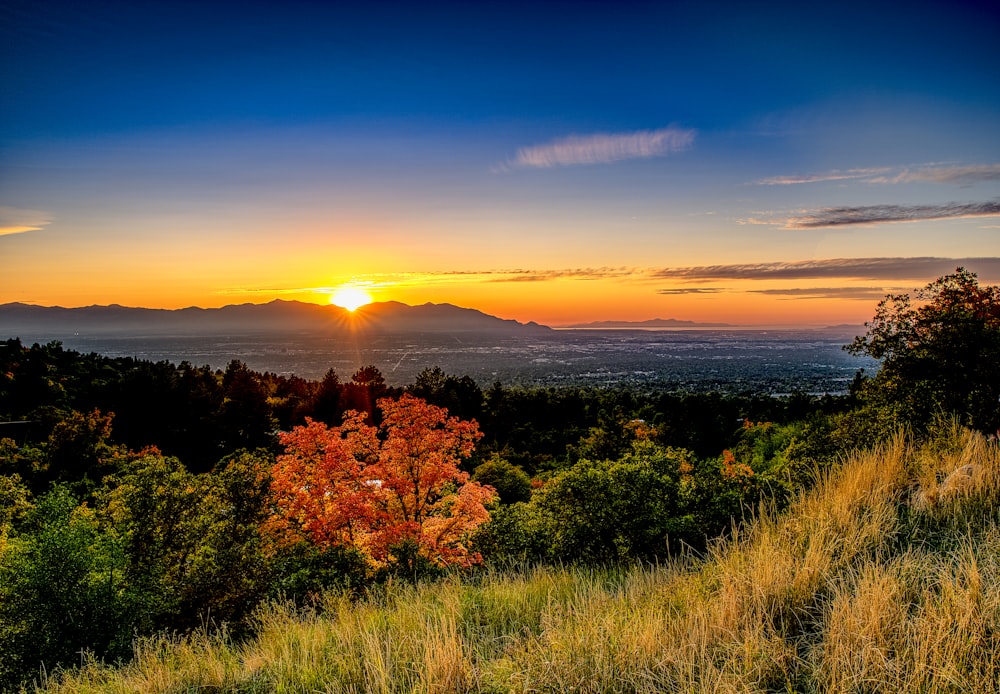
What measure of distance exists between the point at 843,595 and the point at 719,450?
121ft

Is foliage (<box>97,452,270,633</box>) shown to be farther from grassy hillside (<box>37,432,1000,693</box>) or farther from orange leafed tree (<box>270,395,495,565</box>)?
grassy hillside (<box>37,432,1000,693</box>)

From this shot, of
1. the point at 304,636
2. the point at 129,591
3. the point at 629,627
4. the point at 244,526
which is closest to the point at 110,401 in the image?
the point at 244,526

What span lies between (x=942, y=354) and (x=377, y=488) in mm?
14905

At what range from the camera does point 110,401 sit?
3975 centimetres

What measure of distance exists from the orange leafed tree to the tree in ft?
35.5

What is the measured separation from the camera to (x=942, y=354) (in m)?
10.1

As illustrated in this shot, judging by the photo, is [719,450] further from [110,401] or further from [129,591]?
[110,401]

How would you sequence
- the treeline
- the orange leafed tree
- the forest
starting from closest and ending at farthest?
the forest → the orange leafed tree → the treeline

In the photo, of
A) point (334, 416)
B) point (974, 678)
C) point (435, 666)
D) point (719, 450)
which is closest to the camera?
point (974, 678)

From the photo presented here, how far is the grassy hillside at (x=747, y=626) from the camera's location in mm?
3529

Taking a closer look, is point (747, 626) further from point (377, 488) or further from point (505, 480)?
point (505, 480)

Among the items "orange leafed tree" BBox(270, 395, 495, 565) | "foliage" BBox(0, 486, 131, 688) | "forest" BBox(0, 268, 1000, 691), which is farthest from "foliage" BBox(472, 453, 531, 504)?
"foliage" BBox(0, 486, 131, 688)

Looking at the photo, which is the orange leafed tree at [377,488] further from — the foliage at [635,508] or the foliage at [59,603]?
the foliage at [635,508]

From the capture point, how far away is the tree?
945 cm
